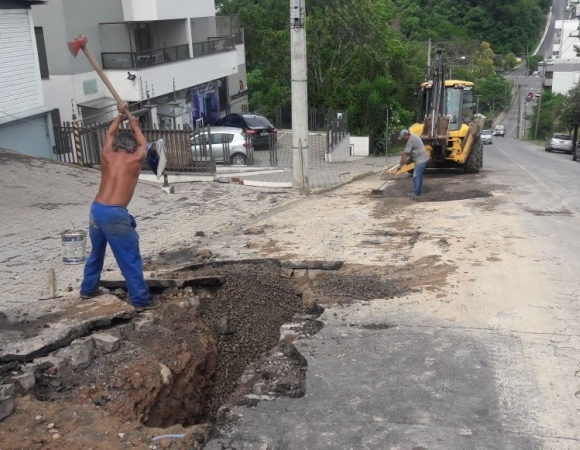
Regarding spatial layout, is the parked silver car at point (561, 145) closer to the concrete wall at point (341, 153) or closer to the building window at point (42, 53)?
the concrete wall at point (341, 153)

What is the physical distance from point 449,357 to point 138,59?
1834 cm

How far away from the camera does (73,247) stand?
7.52 metres

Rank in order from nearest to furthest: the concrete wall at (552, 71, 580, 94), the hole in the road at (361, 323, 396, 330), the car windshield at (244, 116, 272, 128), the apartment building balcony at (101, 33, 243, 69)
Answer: the hole in the road at (361, 323, 396, 330), the apartment building balcony at (101, 33, 243, 69), the car windshield at (244, 116, 272, 128), the concrete wall at (552, 71, 580, 94)

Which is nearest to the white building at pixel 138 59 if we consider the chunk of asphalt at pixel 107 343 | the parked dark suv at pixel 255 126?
the parked dark suv at pixel 255 126

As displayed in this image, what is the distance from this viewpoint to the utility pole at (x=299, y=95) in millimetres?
13453

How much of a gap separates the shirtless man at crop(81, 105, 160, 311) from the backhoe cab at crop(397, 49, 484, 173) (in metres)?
9.94

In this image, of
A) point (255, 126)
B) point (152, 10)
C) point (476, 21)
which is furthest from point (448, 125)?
point (476, 21)

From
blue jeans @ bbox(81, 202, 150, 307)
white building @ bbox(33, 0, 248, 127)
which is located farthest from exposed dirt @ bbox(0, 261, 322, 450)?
white building @ bbox(33, 0, 248, 127)

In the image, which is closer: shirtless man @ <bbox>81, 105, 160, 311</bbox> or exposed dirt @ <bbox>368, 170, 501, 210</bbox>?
shirtless man @ <bbox>81, 105, 160, 311</bbox>

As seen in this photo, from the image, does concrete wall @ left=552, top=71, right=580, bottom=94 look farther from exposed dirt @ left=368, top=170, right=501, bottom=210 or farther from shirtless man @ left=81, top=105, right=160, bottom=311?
shirtless man @ left=81, top=105, right=160, bottom=311

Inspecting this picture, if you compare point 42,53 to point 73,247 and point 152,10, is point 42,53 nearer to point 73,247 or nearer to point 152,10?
point 152,10

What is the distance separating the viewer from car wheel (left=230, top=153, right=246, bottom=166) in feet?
63.5

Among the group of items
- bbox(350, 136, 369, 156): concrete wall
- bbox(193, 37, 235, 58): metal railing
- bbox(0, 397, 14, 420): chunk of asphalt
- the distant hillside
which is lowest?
bbox(350, 136, 369, 156): concrete wall

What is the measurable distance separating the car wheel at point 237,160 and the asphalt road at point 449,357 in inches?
414
